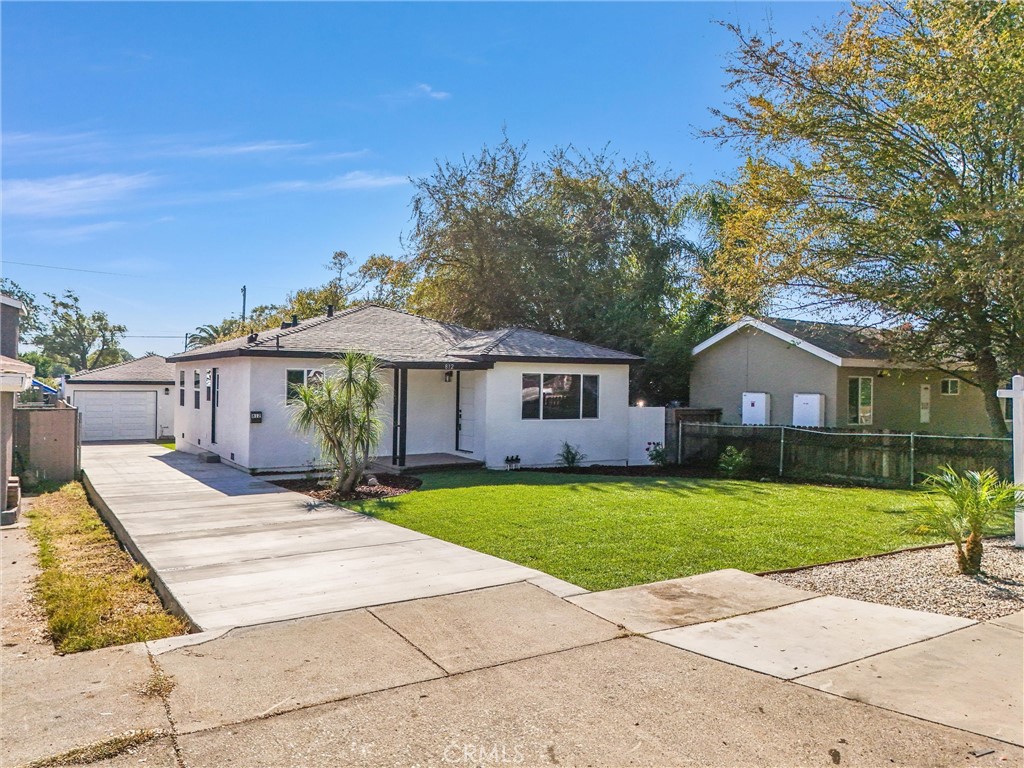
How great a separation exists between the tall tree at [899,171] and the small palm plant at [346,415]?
28.7ft

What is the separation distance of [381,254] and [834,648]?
29268mm

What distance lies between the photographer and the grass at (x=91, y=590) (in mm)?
5172

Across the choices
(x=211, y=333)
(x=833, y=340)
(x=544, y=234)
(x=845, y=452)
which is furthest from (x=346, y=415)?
(x=211, y=333)

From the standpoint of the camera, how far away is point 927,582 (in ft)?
21.3

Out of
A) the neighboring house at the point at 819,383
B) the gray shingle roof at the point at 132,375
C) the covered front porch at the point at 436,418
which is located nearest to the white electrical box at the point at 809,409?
the neighboring house at the point at 819,383

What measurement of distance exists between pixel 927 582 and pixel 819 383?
1206cm

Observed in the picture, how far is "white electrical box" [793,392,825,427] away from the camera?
57.3ft

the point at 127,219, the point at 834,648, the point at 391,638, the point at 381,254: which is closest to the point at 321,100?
the point at 127,219

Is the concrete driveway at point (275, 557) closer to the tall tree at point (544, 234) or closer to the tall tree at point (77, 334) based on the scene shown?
the tall tree at point (544, 234)

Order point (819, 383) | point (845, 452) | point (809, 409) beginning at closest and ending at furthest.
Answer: point (845, 452), point (809, 409), point (819, 383)

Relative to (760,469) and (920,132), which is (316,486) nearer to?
(760,469)

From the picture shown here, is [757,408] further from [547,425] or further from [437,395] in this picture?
[437,395]

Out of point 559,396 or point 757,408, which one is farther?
point 757,408

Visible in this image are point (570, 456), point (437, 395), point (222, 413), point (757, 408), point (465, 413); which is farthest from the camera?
point (757, 408)
